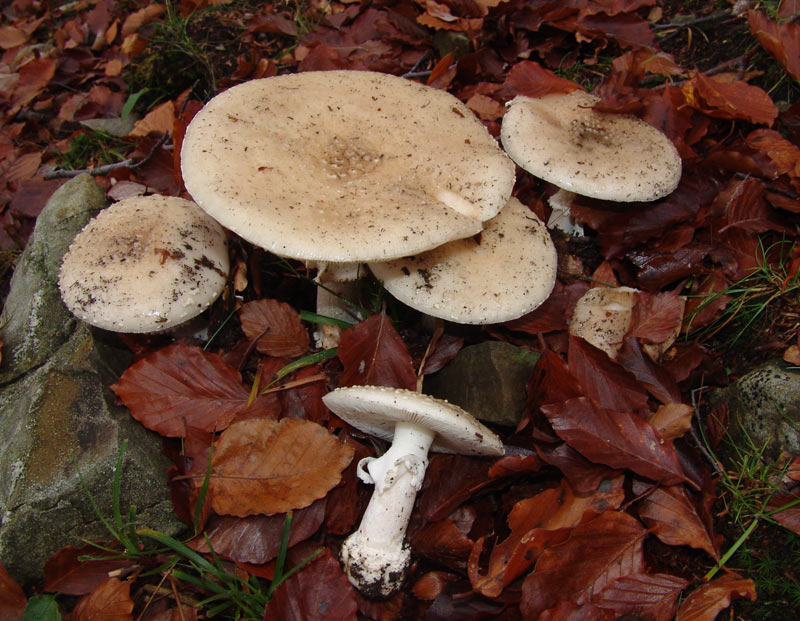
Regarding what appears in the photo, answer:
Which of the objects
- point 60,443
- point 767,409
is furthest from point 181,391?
point 767,409

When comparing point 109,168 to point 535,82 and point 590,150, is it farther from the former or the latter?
point 590,150

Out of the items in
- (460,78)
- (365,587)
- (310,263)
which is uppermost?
(460,78)

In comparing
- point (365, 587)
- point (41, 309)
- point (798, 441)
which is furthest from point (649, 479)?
point (41, 309)

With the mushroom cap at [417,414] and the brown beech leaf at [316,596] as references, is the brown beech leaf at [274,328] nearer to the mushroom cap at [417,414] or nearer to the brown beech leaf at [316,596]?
the mushroom cap at [417,414]

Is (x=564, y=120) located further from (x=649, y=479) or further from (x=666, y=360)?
(x=649, y=479)

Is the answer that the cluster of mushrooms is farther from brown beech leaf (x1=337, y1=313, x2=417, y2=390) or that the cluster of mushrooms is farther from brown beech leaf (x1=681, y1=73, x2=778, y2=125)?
brown beech leaf (x1=681, y1=73, x2=778, y2=125)
